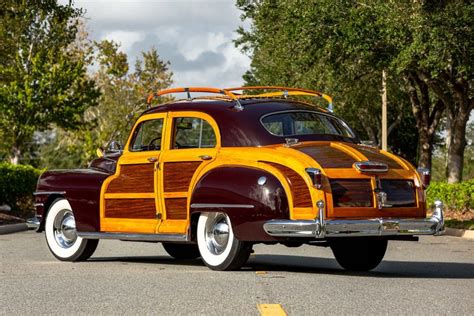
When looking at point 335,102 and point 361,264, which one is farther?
point 335,102

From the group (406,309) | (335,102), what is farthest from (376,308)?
(335,102)

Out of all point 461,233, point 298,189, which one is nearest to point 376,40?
point 461,233

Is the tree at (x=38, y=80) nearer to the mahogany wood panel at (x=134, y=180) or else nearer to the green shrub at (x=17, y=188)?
the green shrub at (x=17, y=188)

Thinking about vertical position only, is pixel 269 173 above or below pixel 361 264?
above

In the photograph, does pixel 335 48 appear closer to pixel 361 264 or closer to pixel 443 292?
pixel 361 264

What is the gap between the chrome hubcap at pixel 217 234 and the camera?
11180mm

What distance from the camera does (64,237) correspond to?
13352mm

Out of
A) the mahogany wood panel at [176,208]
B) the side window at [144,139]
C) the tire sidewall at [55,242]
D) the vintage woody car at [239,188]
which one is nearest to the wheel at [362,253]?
the vintage woody car at [239,188]

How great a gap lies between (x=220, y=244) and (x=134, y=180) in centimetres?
166

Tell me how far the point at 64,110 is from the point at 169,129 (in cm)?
3673

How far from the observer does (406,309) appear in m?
8.07

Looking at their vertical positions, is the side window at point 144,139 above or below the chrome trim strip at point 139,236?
above

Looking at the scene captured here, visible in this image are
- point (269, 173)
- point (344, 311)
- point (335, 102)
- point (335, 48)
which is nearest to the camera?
point (344, 311)

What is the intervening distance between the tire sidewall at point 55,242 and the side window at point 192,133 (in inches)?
76.4
